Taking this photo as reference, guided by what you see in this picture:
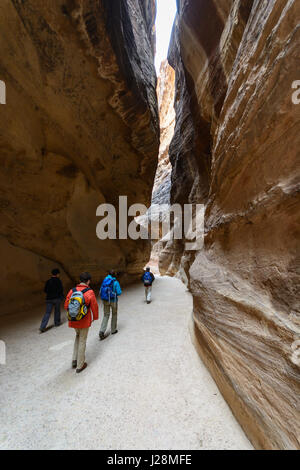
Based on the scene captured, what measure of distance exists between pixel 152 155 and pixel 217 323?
26.9 feet

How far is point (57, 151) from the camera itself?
635 centimetres

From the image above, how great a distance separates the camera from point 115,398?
2.22m

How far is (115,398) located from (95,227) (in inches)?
Result: 261

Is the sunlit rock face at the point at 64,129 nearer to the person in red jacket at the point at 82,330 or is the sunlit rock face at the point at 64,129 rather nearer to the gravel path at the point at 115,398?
the gravel path at the point at 115,398

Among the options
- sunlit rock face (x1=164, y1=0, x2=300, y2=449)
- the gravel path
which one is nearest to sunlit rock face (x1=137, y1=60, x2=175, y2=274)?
the gravel path

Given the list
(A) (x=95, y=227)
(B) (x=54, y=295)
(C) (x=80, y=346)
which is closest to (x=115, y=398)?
(C) (x=80, y=346)

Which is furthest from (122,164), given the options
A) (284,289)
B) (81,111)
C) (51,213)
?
(284,289)

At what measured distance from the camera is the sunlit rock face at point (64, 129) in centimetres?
423

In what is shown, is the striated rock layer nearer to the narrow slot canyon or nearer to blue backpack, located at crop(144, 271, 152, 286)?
blue backpack, located at crop(144, 271, 152, 286)

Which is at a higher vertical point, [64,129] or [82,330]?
[64,129]

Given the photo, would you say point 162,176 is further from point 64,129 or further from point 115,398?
point 115,398

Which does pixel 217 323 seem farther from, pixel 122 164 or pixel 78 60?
pixel 122 164

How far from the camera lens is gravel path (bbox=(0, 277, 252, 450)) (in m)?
1.71

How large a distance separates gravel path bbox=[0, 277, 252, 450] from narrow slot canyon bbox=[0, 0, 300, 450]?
0.06 ft
